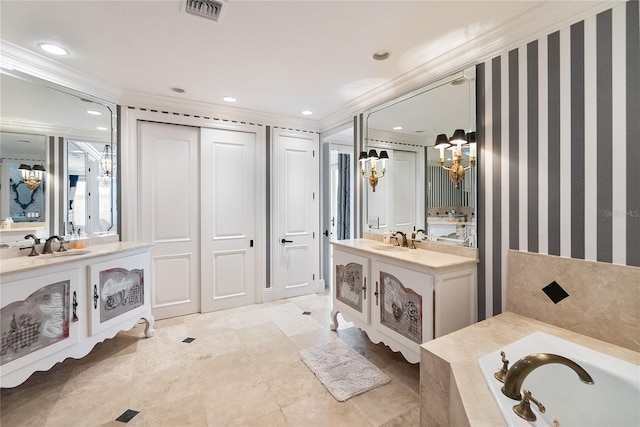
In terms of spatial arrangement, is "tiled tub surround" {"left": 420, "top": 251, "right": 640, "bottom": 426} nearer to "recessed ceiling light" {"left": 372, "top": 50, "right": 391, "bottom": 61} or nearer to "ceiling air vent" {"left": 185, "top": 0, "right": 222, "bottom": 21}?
"recessed ceiling light" {"left": 372, "top": 50, "right": 391, "bottom": 61}

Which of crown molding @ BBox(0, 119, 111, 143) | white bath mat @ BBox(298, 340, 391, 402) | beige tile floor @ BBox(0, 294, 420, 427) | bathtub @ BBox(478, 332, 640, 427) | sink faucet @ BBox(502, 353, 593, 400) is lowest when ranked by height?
beige tile floor @ BBox(0, 294, 420, 427)

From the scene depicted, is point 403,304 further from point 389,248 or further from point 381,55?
point 381,55

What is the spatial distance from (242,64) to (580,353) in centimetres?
301

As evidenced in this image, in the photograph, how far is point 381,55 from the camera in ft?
7.69

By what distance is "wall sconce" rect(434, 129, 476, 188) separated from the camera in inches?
87.5

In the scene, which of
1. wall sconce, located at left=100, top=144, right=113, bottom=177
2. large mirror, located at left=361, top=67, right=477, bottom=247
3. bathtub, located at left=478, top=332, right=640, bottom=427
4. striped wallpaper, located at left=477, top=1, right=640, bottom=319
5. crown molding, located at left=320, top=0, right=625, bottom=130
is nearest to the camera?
Result: bathtub, located at left=478, top=332, right=640, bottom=427

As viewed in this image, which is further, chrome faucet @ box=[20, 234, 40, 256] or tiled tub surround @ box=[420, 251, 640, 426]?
chrome faucet @ box=[20, 234, 40, 256]

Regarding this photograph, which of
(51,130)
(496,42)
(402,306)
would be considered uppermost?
(496,42)

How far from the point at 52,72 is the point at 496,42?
11.8ft

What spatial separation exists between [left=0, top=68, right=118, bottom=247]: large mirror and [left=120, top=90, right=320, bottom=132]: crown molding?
0.29 metres

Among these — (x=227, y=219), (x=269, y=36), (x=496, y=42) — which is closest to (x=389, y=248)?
(x=496, y=42)

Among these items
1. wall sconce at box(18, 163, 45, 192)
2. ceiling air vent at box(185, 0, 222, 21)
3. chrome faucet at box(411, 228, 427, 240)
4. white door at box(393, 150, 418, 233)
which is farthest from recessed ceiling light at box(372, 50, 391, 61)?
wall sconce at box(18, 163, 45, 192)

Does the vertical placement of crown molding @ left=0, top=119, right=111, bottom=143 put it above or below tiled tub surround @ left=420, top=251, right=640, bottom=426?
above

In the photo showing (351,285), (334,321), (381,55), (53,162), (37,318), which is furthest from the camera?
(334,321)
